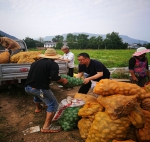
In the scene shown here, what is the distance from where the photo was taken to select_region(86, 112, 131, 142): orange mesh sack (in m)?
2.09

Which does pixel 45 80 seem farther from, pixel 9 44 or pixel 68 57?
pixel 9 44

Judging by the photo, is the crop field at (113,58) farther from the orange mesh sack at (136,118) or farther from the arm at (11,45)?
the orange mesh sack at (136,118)

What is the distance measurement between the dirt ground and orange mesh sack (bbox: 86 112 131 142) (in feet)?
2.05

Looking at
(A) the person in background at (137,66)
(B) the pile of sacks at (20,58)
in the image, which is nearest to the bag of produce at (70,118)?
(A) the person in background at (137,66)

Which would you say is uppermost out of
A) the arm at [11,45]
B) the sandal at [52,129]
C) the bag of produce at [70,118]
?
the arm at [11,45]

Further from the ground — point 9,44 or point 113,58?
point 9,44

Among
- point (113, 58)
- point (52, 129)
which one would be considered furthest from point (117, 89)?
point (113, 58)

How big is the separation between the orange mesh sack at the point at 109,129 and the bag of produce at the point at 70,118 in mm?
691

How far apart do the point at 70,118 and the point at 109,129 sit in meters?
0.98

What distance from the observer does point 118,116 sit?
2145mm

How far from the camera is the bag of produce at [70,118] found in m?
2.87

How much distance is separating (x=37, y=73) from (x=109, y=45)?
55356mm

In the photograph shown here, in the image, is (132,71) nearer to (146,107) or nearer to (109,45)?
(146,107)

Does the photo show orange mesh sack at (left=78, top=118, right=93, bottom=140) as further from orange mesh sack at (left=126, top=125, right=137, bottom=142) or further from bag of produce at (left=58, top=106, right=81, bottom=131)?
orange mesh sack at (left=126, top=125, right=137, bottom=142)
